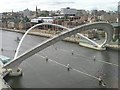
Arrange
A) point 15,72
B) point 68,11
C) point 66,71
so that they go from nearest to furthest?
point 15,72 < point 66,71 < point 68,11

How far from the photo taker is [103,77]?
12.8 metres

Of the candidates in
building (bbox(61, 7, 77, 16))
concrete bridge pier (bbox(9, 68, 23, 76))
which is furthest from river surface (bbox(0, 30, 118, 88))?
building (bbox(61, 7, 77, 16))

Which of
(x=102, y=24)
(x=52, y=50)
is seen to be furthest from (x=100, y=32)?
(x=102, y=24)

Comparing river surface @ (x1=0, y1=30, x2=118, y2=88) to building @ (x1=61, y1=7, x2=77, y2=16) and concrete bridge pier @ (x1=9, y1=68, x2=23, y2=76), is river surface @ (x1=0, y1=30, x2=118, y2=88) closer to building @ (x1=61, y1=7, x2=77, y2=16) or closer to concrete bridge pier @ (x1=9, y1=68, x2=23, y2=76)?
concrete bridge pier @ (x1=9, y1=68, x2=23, y2=76)

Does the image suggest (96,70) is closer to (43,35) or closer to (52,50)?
(52,50)

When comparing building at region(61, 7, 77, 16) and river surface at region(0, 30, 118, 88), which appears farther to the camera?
building at region(61, 7, 77, 16)

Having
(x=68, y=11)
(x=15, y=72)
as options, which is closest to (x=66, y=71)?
(x=15, y=72)

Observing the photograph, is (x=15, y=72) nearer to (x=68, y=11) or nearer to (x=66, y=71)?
(x=66, y=71)

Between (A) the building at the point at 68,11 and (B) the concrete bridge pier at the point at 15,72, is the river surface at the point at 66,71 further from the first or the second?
(A) the building at the point at 68,11

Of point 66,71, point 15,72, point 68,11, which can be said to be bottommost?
point 66,71

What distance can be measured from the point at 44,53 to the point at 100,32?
548 inches

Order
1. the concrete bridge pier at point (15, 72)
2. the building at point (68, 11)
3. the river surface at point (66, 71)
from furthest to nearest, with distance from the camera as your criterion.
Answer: the building at point (68, 11) < the concrete bridge pier at point (15, 72) < the river surface at point (66, 71)

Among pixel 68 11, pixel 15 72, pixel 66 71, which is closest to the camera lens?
pixel 15 72

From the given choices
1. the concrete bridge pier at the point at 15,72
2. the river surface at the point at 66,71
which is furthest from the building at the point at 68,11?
the concrete bridge pier at the point at 15,72
